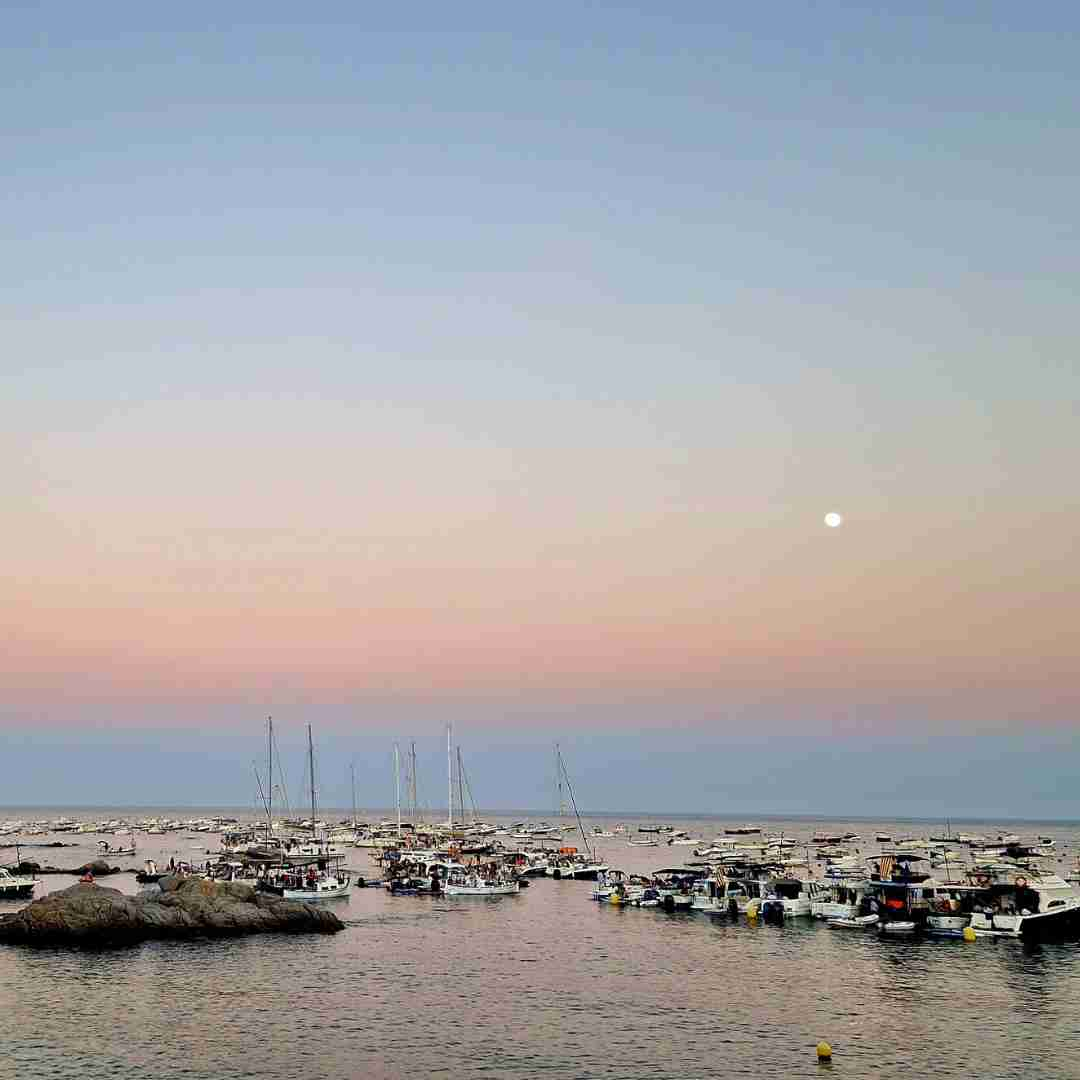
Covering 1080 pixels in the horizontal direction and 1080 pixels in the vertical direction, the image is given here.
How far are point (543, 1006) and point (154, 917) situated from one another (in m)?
33.0

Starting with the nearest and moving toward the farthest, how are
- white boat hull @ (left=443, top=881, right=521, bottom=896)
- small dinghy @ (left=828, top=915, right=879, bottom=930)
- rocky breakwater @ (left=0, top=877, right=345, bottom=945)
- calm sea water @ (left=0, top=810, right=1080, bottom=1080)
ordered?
calm sea water @ (left=0, top=810, right=1080, bottom=1080), rocky breakwater @ (left=0, top=877, right=345, bottom=945), small dinghy @ (left=828, top=915, right=879, bottom=930), white boat hull @ (left=443, top=881, right=521, bottom=896)

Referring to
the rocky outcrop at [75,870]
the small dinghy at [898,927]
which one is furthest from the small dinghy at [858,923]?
the rocky outcrop at [75,870]

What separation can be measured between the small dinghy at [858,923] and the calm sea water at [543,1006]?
1.86 meters

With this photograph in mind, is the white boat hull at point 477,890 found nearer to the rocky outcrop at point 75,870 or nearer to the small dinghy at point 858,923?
the small dinghy at point 858,923

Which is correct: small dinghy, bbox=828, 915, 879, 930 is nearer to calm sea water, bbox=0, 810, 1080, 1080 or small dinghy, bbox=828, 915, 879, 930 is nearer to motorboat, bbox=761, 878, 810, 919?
calm sea water, bbox=0, 810, 1080, 1080

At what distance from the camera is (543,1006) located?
181 ft

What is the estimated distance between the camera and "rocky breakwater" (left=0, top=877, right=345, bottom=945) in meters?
71.3

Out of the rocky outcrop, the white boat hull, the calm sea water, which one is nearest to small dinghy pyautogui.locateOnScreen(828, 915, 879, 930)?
the calm sea water

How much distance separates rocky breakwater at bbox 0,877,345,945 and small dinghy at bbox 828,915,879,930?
37.9 metres

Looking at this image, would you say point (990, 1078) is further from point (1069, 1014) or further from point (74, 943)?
point (74, 943)

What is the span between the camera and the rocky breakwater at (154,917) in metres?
71.3

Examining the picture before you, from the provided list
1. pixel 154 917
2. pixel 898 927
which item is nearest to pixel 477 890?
pixel 154 917

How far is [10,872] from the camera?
131 metres

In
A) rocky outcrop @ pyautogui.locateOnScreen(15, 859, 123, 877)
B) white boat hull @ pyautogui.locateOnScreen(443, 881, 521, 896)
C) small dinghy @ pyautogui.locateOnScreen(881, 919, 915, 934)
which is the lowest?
white boat hull @ pyautogui.locateOnScreen(443, 881, 521, 896)
